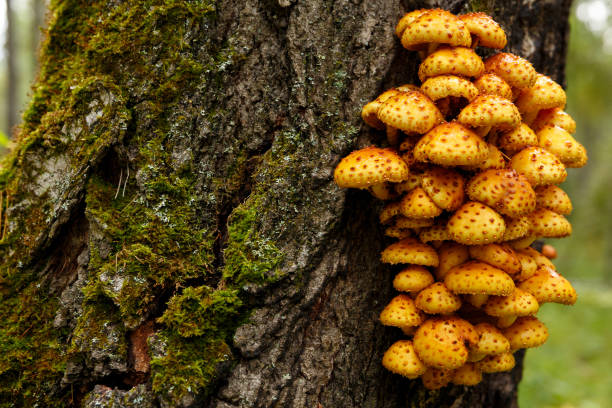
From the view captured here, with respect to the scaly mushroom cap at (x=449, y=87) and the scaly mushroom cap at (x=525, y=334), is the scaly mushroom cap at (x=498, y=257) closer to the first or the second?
the scaly mushroom cap at (x=525, y=334)

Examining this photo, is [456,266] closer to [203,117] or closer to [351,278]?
[351,278]

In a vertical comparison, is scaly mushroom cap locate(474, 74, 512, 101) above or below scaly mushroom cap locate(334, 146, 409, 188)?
above

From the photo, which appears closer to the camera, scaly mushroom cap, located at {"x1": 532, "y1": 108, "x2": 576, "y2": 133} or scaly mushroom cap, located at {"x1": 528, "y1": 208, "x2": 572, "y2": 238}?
scaly mushroom cap, located at {"x1": 528, "y1": 208, "x2": 572, "y2": 238}

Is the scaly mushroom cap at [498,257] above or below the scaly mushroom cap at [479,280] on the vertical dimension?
above

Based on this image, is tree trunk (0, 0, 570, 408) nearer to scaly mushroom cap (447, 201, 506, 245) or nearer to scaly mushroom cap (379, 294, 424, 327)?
scaly mushroom cap (379, 294, 424, 327)

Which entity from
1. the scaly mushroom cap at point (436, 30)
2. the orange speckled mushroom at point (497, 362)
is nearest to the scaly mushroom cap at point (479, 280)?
the orange speckled mushroom at point (497, 362)

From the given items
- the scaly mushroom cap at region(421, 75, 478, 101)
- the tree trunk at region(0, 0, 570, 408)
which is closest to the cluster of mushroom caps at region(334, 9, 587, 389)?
the scaly mushroom cap at region(421, 75, 478, 101)

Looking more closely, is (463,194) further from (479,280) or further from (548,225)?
(548,225)
